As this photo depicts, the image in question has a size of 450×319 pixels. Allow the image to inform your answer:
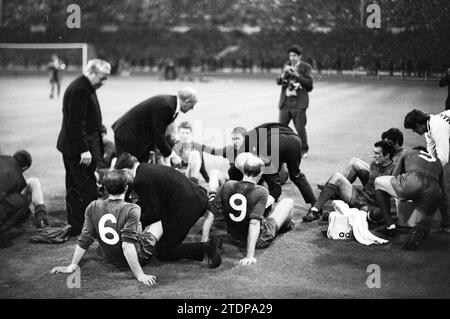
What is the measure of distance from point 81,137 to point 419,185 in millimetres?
2732

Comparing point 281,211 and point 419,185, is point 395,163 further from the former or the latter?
point 281,211

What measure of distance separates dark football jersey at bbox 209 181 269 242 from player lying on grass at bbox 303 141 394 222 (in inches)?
39.3

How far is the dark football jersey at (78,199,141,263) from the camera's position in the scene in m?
3.95

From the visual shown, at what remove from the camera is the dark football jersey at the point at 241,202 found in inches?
170

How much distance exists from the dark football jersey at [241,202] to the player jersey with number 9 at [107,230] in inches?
31.0

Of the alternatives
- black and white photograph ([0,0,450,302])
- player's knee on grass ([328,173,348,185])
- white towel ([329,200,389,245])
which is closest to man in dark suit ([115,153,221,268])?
black and white photograph ([0,0,450,302])

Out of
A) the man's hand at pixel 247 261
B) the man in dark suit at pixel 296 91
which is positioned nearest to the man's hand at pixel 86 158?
the man's hand at pixel 247 261

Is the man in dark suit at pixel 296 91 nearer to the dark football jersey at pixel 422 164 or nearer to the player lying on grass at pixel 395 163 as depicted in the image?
the player lying on grass at pixel 395 163

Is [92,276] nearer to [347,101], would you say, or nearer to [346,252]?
[346,252]

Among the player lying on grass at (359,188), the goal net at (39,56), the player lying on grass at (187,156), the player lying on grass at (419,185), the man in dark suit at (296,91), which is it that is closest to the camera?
the player lying on grass at (419,185)

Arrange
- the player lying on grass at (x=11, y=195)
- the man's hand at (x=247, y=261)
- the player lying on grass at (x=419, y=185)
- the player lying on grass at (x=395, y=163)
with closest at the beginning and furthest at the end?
the man's hand at (x=247, y=261)
the player lying on grass at (x=419, y=185)
the player lying on grass at (x=11, y=195)
the player lying on grass at (x=395, y=163)

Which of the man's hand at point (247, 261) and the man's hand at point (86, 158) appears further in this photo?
the man's hand at point (86, 158)

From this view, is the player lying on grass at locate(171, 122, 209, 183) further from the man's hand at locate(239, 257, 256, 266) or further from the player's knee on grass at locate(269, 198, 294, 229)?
the man's hand at locate(239, 257, 256, 266)
